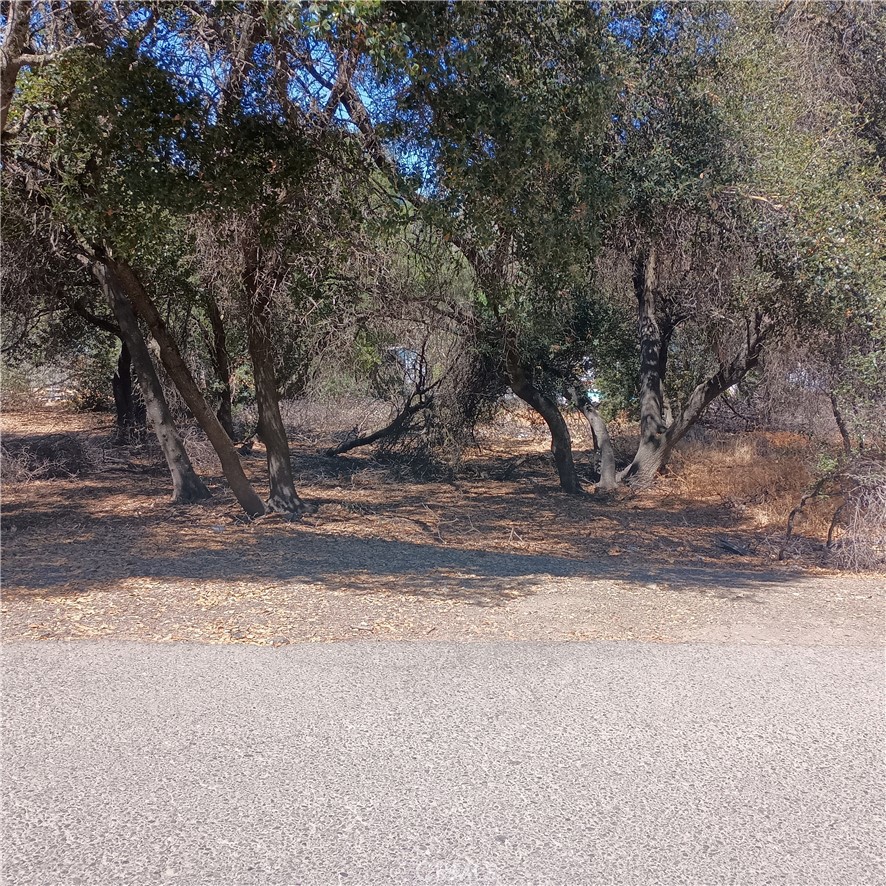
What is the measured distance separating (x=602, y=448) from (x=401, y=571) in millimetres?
8289

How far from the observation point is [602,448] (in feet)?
53.2

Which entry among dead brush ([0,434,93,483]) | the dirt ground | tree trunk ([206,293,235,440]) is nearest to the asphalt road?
the dirt ground

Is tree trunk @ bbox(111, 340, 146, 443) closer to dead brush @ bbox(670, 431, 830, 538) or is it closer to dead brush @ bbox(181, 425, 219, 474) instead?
dead brush @ bbox(181, 425, 219, 474)

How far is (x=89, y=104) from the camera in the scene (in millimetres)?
8070

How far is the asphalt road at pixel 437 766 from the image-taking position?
11.4 feet

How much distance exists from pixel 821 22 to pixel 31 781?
1414 centimetres

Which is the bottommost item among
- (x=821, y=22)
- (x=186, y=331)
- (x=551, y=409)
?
(x=551, y=409)

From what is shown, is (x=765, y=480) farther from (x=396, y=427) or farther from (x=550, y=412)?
(x=396, y=427)

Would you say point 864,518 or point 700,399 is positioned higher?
point 700,399

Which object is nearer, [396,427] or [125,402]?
[396,427]

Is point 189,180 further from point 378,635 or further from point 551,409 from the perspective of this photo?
point 551,409

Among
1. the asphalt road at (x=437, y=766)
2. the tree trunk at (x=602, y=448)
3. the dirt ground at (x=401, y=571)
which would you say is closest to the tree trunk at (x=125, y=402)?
the dirt ground at (x=401, y=571)

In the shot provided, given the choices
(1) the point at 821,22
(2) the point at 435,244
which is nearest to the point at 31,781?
(2) the point at 435,244

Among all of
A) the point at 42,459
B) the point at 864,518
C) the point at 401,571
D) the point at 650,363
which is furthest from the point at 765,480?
the point at 42,459
